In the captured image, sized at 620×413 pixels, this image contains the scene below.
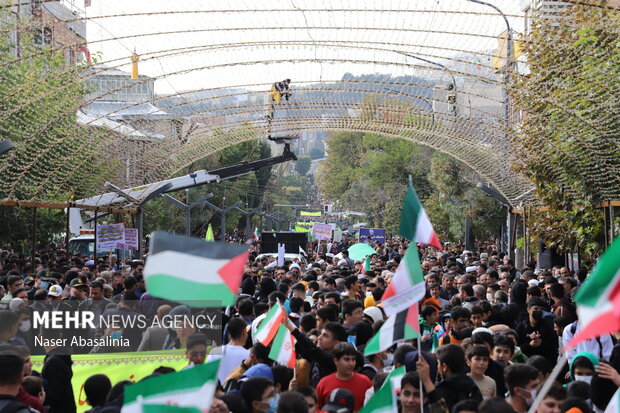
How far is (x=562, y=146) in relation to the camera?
19984 millimetres

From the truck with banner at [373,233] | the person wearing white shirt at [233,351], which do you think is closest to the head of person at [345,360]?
the person wearing white shirt at [233,351]

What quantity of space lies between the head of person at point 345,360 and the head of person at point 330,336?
3.18 feet

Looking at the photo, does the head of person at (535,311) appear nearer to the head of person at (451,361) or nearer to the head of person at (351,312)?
the head of person at (351,312)

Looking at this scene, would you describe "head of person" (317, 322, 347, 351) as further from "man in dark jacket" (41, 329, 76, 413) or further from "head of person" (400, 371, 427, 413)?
"man in dark jacket" (41, 329, 76, 413)

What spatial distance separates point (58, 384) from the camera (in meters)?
8.23

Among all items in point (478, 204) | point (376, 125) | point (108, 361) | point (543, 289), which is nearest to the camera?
point (108, 361)

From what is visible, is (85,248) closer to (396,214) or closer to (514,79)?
(514,79)

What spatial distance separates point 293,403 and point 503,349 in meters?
3.21

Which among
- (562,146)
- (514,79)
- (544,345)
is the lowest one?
(544,345)

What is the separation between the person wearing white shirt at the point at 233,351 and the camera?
8640 mm

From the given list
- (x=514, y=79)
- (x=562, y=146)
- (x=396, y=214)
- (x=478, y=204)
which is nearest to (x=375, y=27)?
(x=514, y=79)

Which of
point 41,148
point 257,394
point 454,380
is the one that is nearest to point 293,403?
point 257,394

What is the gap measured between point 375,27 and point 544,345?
8202 millimetres

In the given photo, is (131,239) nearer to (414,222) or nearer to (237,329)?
(237,329)
